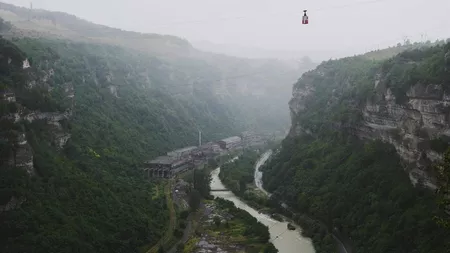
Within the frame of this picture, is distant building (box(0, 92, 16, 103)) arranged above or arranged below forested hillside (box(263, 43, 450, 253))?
above

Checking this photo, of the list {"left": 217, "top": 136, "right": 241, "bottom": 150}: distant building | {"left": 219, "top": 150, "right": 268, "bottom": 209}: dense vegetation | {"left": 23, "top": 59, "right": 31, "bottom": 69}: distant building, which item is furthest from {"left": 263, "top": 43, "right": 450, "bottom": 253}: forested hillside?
{"left": 23, "top": 59, "right": 31, "bottom": 69}: distant building

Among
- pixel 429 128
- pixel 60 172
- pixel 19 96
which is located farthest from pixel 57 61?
pixel 429 128

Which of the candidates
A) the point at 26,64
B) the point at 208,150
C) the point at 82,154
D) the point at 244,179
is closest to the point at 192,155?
the point at 208,150

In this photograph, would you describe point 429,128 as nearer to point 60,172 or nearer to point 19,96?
point 60,172

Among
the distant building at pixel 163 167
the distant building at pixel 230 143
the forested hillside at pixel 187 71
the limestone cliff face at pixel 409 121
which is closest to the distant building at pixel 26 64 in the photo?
the distant building at pixel 163 167

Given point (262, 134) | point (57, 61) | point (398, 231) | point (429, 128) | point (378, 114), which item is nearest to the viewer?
point (398, 231)

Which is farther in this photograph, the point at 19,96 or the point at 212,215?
the point at 212,215

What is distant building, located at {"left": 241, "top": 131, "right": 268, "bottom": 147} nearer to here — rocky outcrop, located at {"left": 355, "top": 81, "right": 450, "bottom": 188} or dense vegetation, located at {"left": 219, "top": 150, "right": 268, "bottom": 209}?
dense vegetation, located at {"left": 219, "top": 150, "right": 268, "bottom": 209}
